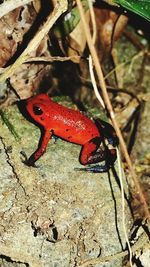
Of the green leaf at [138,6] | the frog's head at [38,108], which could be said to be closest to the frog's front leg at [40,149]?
the frog's head at [38,108]

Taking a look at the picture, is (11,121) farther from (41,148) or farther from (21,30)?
(21,30)

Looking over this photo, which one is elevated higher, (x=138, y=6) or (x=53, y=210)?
(x=138, y=6)

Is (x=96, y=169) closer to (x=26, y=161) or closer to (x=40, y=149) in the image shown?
(x=40, y=149)

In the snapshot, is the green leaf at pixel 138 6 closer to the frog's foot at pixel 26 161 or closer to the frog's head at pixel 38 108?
the frog's head at pixel 38 108

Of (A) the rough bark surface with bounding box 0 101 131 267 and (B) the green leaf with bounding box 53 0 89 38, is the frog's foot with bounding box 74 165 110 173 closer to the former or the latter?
(A) the rough bark surface with bounding box 0 101 131 267

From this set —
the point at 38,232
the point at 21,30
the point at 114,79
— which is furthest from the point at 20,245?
the point at 114,79

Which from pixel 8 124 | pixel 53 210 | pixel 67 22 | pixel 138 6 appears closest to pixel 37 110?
pixel 8 124
